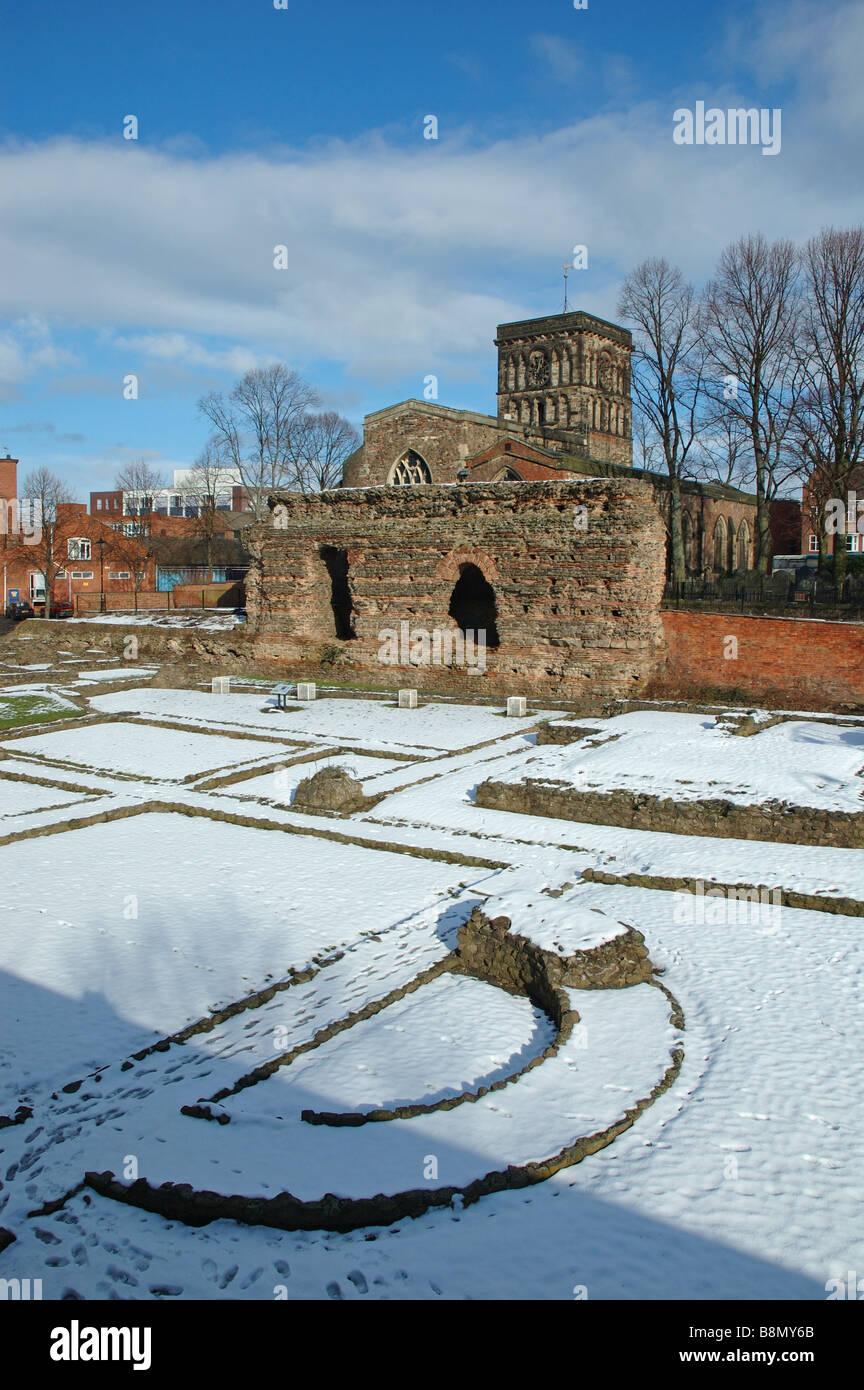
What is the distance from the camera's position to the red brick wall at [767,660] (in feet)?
58.0

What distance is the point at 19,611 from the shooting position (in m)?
42.9

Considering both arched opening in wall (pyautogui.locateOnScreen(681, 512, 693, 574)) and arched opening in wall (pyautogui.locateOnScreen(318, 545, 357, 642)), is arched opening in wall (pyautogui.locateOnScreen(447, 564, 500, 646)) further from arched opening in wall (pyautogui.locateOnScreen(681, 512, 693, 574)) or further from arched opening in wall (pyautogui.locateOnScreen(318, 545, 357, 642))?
arched opening in wall (pyautogui.locateOnScreen(681, 512, 693, 574))

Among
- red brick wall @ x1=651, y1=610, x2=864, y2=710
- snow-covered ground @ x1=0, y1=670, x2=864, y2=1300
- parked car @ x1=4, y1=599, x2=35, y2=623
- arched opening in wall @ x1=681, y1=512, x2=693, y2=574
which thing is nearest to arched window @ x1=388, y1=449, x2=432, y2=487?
arched opening in wall @ x1=681, y1=512, x2=693, y2=574

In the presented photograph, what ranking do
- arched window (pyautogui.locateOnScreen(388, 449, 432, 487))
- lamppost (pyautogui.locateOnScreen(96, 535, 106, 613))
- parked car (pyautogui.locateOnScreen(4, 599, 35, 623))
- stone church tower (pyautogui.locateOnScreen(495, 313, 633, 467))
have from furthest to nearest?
stone church tower (pyautogui.locateOnScreen(495, 313, 633, 467)) < parked car (pyautogui.locateOnScreen(4, 599, 35, 623)) < lamppost (pyautogui.locateOnScreen(96, 535, 106, 613)) < arched window (pyautogui.locateOnScreen(388, 449, 432, 487))

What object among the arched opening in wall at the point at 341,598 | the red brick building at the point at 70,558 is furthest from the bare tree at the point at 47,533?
the arched opening in wall at the point at 341,598

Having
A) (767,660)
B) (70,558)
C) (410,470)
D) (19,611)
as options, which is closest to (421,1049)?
(767,660)

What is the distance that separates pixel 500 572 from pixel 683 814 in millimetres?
10820

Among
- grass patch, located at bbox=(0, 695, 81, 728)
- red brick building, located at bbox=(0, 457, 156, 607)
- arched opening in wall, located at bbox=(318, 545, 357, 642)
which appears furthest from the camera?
red brick building, located at bbox=(0, 457, 156, 607)

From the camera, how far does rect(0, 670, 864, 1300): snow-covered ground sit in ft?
14.1

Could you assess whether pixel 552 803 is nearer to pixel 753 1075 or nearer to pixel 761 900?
pixel 761 900

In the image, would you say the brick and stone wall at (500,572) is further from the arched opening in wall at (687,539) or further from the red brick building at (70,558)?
the arched opening in wall at (687,539)

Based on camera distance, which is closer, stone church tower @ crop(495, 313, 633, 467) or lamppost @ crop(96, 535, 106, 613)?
lamppost @ crop(96, 535, 106, 613)

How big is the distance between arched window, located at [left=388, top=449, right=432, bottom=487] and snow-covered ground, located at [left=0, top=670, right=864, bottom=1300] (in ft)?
91.0
